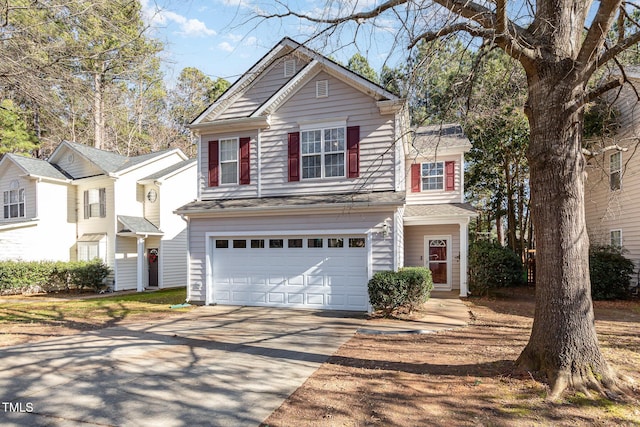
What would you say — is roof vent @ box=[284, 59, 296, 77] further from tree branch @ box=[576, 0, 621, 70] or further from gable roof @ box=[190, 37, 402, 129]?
tree branch @ box=[576, 0, 621, 70]

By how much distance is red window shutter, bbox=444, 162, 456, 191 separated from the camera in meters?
15.4

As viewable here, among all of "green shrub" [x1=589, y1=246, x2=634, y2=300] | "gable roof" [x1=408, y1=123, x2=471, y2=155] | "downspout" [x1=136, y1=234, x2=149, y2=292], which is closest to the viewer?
"green shrub" [x1=589, y1=246, x2=634, y2=300]

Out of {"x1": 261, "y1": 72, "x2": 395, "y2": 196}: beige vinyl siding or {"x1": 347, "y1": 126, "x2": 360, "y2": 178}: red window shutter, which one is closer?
{"x1": 261, "y1": 72, "x2": 395, "y2": 196}: beige vinyl siding

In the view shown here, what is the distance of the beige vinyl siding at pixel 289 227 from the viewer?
10.3 meters

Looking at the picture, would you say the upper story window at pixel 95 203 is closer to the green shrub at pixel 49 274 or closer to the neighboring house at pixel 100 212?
the neighboring house at pixel 100 212

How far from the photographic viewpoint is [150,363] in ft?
20.0

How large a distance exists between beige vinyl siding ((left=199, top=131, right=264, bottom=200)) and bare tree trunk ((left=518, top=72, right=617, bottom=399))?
8.55 m

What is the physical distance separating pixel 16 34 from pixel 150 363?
7.67 m

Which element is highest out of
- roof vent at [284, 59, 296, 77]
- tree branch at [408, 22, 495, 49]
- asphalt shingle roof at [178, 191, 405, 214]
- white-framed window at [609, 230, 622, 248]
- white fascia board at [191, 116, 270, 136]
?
roof vent at [284, 59, 296, 77]

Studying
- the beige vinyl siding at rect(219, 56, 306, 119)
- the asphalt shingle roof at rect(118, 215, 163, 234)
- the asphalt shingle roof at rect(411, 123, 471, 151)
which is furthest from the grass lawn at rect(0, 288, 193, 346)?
the asphalt shingle roof at rect(411, 123, 471, 151)

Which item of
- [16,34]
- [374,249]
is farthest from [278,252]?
[16,34]

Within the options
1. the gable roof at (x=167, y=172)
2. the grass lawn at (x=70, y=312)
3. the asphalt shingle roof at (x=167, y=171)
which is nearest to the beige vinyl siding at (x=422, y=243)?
the grass lawn at (x=70, y=312)

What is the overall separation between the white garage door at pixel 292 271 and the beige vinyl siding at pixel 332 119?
1604 millimetres

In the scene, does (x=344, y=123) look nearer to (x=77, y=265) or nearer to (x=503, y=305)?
(x=503, y=305)
